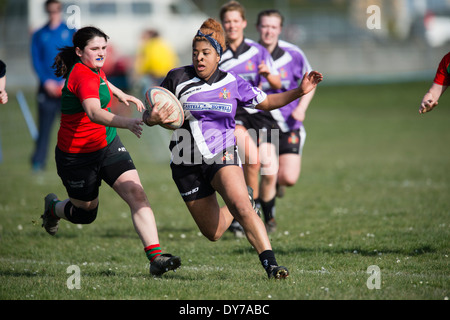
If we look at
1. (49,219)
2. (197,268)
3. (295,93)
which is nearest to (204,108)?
(295,93)

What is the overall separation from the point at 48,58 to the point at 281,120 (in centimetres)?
582

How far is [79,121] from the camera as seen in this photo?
5.75 metres

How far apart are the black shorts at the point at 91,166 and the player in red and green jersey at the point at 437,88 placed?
2.97 meters

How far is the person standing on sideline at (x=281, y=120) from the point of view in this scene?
7805 millimetres

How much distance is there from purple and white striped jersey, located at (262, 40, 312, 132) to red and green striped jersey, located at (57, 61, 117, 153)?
2779 mm

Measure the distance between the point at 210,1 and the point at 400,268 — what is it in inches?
1089

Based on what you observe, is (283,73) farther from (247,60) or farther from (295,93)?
(295,93)

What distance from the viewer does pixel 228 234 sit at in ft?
26.0

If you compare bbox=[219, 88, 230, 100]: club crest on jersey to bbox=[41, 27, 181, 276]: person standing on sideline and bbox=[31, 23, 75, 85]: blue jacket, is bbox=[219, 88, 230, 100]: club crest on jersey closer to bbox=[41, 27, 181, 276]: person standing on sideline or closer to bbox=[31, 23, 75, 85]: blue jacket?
bbox=[41, 27, 181, 276]: person standing on sideline

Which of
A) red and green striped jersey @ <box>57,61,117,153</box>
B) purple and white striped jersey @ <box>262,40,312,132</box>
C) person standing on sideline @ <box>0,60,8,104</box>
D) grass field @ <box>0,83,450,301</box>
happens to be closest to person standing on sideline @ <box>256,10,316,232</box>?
purple and white striped jersey @ <box>262,40,312,132</box>

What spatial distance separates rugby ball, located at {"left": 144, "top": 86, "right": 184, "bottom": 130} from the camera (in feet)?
16.6
